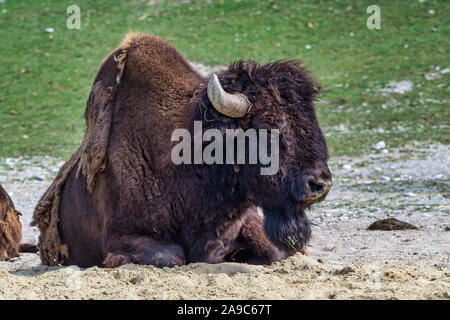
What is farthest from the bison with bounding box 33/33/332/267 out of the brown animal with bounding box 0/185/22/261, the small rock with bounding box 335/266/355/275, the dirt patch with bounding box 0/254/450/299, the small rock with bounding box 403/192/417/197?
the small rock with bounding box 403/192/417/197

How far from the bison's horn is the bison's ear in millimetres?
994

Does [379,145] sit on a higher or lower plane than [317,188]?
lower

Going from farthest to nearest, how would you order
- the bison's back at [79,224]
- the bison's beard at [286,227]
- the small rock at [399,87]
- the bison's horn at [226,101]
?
1. the small rock at [399,87]
2. the bison's back at [79,224]
3. the bison's beard at [286,227]
4. the bison's horn at [226,101]

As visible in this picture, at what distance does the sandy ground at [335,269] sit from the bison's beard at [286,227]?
150 mm

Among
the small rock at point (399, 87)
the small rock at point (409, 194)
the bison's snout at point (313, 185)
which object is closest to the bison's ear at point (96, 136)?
the bison's snout at point (313, 185)

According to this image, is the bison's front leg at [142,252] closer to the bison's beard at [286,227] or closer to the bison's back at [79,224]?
the bison's back at [79,224]

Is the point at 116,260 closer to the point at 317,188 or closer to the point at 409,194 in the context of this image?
the point at 317,188

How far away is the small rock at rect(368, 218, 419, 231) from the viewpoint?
7.54 metres

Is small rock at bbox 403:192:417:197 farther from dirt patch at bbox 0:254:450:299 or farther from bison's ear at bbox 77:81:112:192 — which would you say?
bison's ear at bbox 77:81:112:192

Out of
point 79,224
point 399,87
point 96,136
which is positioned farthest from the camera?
point 399,87

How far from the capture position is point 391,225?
24.8 ft

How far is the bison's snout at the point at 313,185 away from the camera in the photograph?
5.25 meters

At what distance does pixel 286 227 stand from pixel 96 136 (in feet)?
5.70

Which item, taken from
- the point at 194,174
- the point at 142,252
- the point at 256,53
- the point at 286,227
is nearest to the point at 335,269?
the point at 286,227
